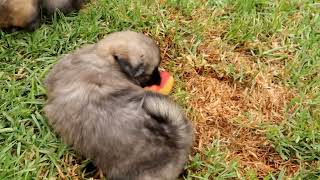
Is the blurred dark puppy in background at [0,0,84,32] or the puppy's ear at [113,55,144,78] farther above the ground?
the blurred dark puppy in background at [0,0,84,32]

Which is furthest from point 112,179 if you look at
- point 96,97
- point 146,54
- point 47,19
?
point 47,19

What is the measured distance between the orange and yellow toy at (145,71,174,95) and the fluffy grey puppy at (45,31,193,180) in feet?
0.69

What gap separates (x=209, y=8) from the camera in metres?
4.83

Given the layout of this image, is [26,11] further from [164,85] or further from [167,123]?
[167,123]

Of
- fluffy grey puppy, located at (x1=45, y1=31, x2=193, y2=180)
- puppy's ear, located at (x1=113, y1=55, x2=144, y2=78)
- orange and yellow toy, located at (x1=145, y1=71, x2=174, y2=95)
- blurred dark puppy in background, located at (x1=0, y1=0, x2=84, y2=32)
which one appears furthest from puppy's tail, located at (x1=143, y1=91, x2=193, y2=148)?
blurred dark puppy in background, located at (x1=0, y1=0, x2=84, y2=32)

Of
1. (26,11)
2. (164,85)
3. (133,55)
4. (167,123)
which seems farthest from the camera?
(26,11)

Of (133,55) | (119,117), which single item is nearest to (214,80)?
(133,55)

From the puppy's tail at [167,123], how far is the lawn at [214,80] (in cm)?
38

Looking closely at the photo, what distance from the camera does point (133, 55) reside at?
370cm

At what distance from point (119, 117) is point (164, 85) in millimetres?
736

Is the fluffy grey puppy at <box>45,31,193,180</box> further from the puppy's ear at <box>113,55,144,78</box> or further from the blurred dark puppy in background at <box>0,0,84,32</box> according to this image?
the blurred dark puppy in background at <box>0,0,84,32</box>

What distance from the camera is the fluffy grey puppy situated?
10.8ft

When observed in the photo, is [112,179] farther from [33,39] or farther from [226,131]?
[33,39]

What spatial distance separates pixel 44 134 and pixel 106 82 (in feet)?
1.96
